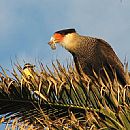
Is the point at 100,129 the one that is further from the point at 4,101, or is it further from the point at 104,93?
the point at 4,101

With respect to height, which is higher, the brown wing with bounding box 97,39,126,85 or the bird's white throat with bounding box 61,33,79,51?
the bird's white throat with bounding box 61,33,79,51

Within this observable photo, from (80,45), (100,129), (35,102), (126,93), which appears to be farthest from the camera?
(80,45)

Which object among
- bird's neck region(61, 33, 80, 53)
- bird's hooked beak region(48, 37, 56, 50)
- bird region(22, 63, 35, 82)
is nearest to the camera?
bird region(22, 63, 35, 82)

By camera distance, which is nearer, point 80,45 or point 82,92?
point 82,92

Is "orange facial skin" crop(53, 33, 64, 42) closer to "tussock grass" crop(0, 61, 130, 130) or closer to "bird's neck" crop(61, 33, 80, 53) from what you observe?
"bird's neck" crop(61, 33, 80, 53)

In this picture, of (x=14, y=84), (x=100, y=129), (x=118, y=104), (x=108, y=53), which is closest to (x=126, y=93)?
(x=118, y=104)

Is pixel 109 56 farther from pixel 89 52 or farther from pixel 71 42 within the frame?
pixel 71 42

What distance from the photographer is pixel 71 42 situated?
20.0 feet

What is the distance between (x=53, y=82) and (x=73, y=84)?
0.66 ft

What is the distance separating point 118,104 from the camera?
403 cm

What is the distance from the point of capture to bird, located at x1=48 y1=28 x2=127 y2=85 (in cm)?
580

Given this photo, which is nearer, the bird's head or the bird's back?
the bird's head

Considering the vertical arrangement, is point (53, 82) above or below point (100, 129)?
above

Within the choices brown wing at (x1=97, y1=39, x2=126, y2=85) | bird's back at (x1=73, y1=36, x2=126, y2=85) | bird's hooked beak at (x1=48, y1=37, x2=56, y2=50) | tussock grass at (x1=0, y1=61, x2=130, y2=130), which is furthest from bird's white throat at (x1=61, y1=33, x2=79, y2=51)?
tussock grass at (x1=0, y1=61, x2=130, y2=130)
